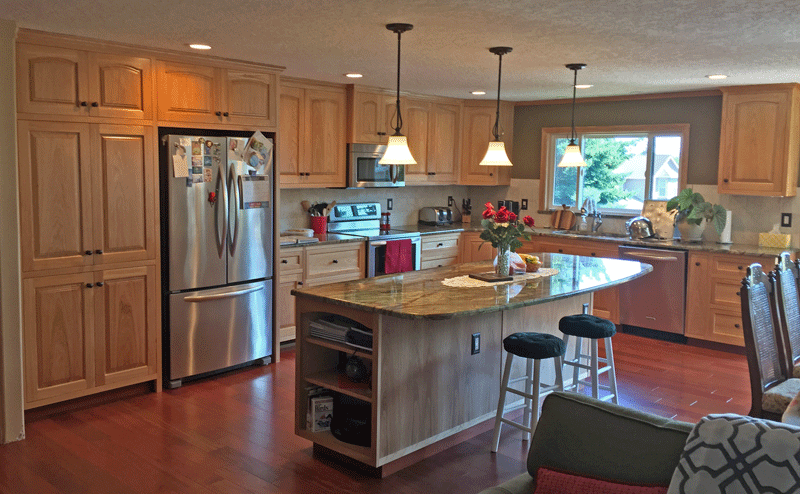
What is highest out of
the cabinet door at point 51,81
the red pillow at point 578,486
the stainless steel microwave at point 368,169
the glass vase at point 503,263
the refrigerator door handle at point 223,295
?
the cabinet door at point 51,81

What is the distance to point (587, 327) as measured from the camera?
372 centimetres

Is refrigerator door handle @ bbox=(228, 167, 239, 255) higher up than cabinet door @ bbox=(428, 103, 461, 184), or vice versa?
cabinet door @ bbox=(428, 103, 461, 184)

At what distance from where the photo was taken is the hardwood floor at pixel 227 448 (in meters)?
3.23

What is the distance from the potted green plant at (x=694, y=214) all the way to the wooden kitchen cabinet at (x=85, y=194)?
14.3 ft

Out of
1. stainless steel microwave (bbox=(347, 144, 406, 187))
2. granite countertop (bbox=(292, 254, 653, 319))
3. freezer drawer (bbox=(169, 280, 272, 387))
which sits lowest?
freezer drawer (bbox=(169, 280, 272, 387))

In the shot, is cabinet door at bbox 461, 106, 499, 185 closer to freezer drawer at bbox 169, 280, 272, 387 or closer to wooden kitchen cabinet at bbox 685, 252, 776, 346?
wooden kitchen cabinet at bbox 685, 252, 776, 346

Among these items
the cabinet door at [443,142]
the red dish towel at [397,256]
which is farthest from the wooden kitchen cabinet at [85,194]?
the cabinet door at [443,142]

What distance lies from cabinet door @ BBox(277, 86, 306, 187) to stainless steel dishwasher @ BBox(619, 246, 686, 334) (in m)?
2.91

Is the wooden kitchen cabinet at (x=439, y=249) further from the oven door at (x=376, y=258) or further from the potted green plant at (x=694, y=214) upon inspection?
the potted green plant at (x=694, y=214)

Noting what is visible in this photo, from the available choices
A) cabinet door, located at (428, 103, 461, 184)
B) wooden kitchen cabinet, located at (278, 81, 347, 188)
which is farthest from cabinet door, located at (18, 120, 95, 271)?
cabinet door, located at (428, 103, 461, 184)

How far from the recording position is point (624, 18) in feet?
10.4

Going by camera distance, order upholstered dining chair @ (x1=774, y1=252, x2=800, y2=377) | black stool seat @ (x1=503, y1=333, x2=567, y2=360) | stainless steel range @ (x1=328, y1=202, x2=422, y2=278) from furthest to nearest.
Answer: stainless steel range @ (x1=328, y1=202, x2=422, y2=278) < upholstered dining chair @ (x1=774, y1=252, x2=800, y2=377) < black stool seat @ (x1=503, y1=333, x2=567, y2=360)

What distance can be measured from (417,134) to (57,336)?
3892 mm

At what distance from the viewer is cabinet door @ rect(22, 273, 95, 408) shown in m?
3.87
